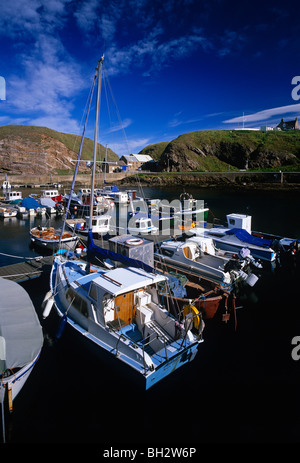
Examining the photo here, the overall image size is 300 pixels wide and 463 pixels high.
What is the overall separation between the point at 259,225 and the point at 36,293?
3463cm

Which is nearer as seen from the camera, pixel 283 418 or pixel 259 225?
pixel 283 418

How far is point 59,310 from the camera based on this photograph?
42.7 ft

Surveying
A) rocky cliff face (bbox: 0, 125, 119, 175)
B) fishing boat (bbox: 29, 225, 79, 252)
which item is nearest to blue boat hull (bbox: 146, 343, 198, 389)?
fishing boat (bbox: 29, 225, 79, 252)

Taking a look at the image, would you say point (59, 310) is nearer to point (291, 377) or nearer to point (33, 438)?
point (33, 438)

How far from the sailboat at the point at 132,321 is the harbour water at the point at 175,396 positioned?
0.73m

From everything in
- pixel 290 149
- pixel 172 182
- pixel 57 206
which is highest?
pixel 290 149

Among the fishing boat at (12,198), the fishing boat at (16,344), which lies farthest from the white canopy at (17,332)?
the fishing boat at (12,198)

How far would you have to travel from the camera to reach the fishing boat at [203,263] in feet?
59.0

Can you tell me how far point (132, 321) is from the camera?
12.1 m

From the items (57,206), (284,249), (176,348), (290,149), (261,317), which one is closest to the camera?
(176,348)

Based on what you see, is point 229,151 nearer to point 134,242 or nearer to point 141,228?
point 141,228

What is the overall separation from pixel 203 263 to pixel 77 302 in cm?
1138

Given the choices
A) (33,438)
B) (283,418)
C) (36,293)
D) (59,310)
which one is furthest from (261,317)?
(36,293)

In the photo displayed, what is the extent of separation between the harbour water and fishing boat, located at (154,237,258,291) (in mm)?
3730
